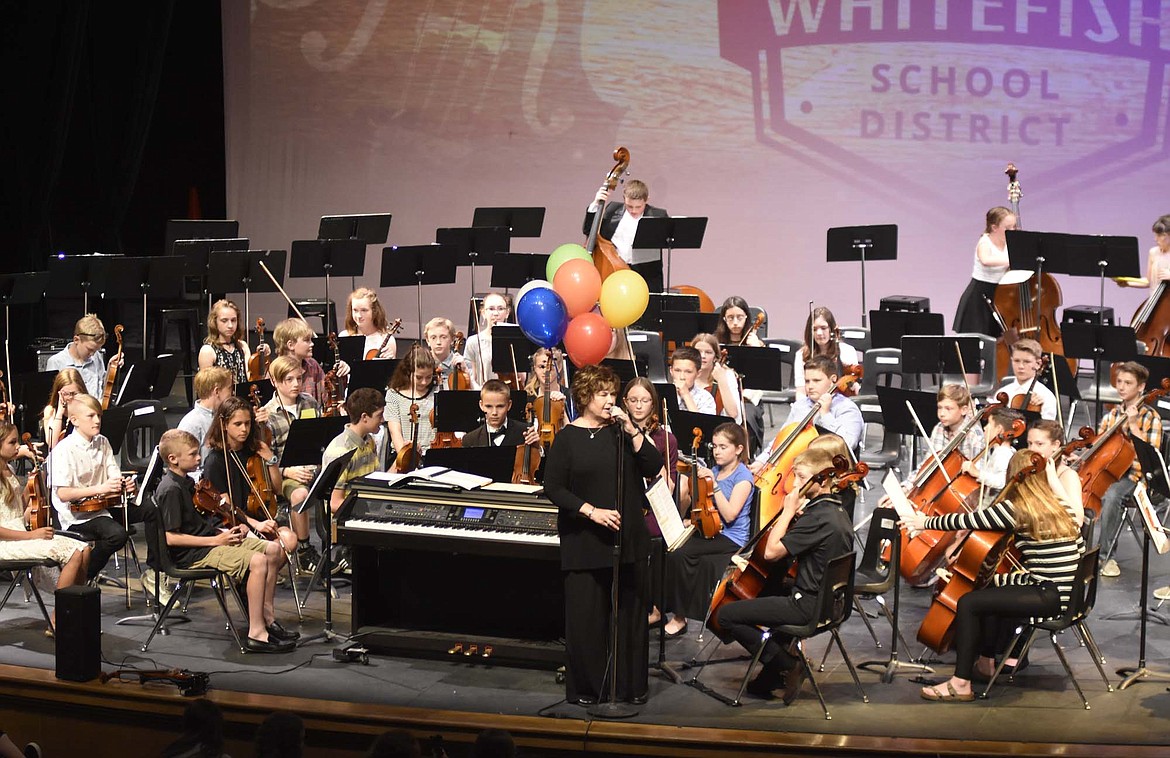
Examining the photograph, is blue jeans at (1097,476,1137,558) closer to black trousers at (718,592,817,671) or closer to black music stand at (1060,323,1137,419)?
black music stand at (1060,323,1137,419)

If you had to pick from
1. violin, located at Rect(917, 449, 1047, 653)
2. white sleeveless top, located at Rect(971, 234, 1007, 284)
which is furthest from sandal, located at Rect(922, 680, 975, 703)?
white sleeveless top, located at Rect(971, 234, 1007, 284)

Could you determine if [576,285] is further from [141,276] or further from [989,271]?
[989,271]

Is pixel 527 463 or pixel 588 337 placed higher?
pixel 588 337

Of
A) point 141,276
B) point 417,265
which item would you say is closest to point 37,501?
point 141,276

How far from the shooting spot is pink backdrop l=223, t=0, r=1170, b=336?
1188cm

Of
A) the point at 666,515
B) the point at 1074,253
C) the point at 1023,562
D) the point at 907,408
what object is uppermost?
the point at 1074,253

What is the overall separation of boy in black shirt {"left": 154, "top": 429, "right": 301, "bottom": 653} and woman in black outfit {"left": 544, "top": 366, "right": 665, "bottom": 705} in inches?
56.6

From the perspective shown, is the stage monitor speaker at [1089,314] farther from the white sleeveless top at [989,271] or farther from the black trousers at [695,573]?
the black trousers at [695,573]

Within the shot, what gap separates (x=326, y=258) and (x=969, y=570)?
5.49 m

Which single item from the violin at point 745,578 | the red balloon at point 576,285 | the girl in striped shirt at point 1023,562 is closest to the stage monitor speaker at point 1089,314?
the red balloon at point 576,285

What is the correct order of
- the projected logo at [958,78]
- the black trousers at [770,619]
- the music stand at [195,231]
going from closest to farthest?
1. the black trousers at [770,619]
2. the music stand at [195,231]
3. the projected logo at [958,78]

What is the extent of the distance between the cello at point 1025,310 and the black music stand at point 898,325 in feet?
3.40

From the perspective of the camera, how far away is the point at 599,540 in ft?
17.9

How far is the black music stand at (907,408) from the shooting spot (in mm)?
7109
